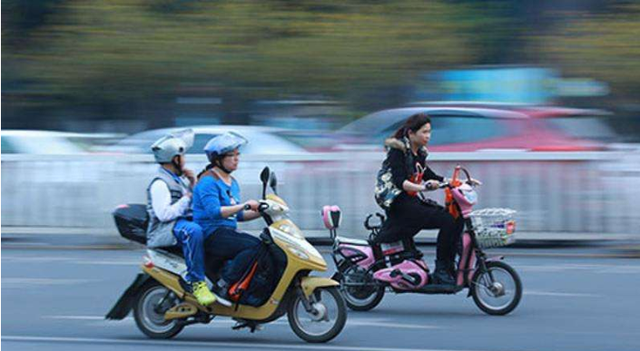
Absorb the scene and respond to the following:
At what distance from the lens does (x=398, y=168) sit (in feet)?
34.9

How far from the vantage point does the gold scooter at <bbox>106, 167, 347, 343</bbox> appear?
9094 millimetres

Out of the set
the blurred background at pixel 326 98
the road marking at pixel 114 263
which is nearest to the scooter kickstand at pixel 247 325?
the road marking at pixel 114 263

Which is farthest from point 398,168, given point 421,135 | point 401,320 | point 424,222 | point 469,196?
point 401,320

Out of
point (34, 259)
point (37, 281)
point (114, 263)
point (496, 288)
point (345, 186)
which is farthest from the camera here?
point (345, 186)

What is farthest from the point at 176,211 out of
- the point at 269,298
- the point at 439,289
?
the point at 439,289

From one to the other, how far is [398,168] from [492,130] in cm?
685

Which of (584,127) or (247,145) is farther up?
(584,127)

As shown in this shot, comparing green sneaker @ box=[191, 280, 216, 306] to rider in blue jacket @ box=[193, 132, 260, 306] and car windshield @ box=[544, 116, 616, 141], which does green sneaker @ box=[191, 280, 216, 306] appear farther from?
car windshield @ box=[544, 116, 616, 141]

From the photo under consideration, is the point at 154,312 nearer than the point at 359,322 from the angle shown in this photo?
Yes

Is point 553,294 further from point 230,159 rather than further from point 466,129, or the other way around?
point 466,129

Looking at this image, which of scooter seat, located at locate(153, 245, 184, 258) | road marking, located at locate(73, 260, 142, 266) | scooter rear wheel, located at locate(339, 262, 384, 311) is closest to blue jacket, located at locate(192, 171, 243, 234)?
scooter seat, located at locate(153, 245, 184, 258)

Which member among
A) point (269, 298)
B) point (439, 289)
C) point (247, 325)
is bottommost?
point (247, 325)

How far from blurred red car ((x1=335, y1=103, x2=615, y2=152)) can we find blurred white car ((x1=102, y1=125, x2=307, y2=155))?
38.8 inches

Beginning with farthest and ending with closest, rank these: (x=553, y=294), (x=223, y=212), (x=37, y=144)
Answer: (x=37, y=144)
(x=553, y=294)
(x=223, y=212)
